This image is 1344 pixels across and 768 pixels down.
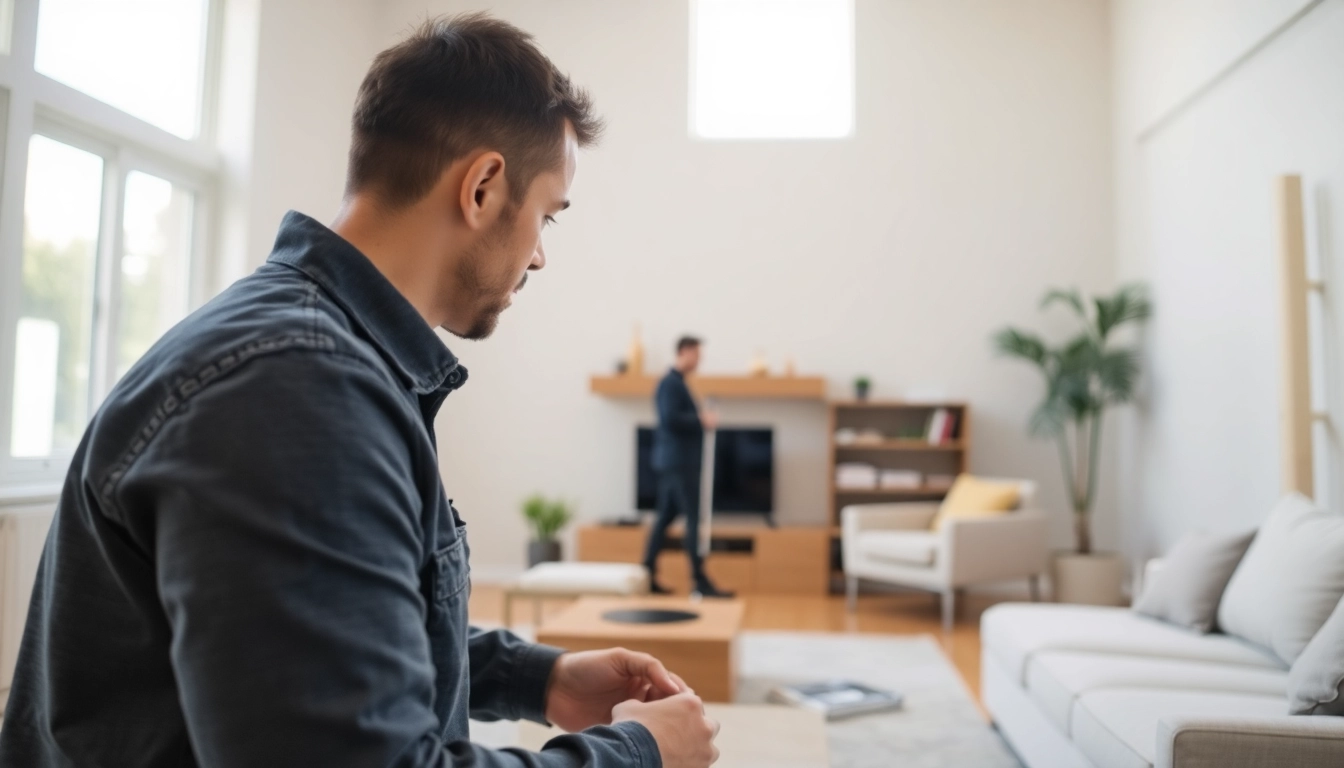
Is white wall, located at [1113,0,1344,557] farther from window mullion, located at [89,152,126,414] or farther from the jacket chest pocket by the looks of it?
window mullion, located at [89,152,126,414]

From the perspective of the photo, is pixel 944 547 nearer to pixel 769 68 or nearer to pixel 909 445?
pixel 909 445

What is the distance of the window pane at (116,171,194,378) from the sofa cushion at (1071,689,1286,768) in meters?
3.93

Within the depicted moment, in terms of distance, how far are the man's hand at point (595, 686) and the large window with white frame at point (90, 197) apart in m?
3.38

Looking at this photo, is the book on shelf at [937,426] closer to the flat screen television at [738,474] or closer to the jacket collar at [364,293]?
the flat screen television at [738,474]

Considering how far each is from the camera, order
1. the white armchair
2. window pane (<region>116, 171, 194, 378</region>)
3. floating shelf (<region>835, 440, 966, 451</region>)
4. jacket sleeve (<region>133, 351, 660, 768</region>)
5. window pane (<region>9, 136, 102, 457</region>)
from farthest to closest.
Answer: floating shelf (<region>835, 440, 966, 451</region>), the white armchair, window pane (<region>116, 171, 194, 378</region>), window pane (<region>9, 136, 102, 457</region>), jacket sleeve (<region>133, 351, 660, 768</region>)

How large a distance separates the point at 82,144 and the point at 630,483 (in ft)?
12.4

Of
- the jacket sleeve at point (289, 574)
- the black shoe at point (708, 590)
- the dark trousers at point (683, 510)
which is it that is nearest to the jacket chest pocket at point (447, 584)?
the jacket sleeve at point (289, 574)

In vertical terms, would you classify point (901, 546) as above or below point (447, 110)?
below

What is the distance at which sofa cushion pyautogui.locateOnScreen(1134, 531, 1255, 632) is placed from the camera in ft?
9.78

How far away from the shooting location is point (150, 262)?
4500 mm

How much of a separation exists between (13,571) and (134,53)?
7.56 ft

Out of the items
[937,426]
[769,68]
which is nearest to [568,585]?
[937,426]

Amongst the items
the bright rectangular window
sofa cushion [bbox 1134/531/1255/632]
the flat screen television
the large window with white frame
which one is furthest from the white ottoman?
the bright rectangular window

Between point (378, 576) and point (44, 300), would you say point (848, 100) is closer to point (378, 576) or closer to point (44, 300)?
point (44, 300)
